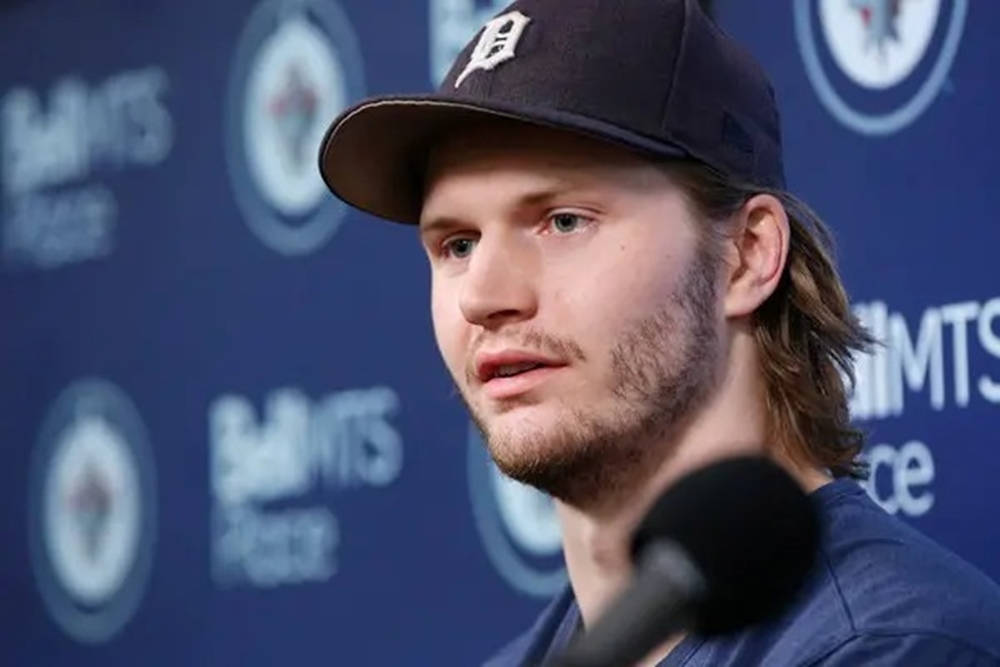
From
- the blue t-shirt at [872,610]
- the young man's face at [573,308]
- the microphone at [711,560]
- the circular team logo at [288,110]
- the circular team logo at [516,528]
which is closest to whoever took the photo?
the microphone at [711,560]

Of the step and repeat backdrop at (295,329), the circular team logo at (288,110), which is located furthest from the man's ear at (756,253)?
the circular team logo at (288,110)

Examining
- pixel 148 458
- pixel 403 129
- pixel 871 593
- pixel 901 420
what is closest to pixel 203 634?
pixel 148 458

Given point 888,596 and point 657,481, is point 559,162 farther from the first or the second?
point 888,596

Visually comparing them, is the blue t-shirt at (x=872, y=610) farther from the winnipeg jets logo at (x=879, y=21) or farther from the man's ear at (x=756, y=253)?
the winnipeg jets logo at (x=879, y=21)

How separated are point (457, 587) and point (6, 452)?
1.03 m

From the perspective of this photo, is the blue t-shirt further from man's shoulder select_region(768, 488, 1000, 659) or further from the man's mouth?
the man's mouth

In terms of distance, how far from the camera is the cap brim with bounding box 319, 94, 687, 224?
1.83 metres

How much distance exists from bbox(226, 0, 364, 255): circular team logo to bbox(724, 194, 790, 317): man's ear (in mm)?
1369

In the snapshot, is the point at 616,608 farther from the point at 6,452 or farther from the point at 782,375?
the point at 6,452

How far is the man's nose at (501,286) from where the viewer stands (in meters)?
1.82

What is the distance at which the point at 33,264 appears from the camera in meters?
3.82

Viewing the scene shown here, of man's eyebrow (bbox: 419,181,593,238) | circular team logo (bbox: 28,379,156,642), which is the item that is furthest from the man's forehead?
circular team logo (bbox: 28,379,156,642)

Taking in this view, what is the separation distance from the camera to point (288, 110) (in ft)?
11.2

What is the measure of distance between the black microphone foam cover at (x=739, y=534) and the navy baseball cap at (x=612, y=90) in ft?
2.21
